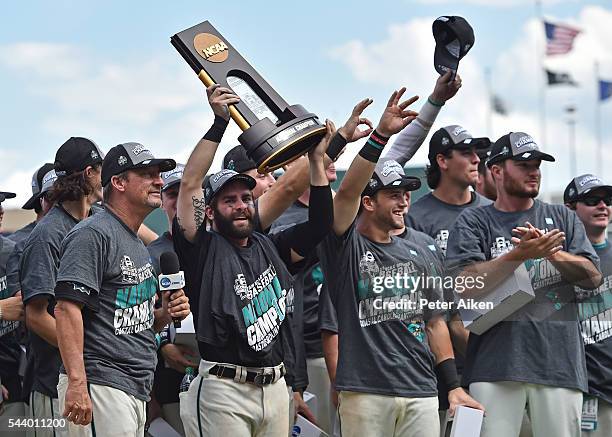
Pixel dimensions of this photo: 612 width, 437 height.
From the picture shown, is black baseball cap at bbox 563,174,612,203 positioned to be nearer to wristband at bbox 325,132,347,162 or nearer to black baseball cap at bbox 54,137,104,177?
wristband at bbox 325,132,347,162

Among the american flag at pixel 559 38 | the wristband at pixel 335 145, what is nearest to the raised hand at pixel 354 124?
the wristband at pixel 335 145

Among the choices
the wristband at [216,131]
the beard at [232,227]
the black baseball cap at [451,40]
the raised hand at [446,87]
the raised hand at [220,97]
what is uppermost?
the black baseball cap at [451,40]

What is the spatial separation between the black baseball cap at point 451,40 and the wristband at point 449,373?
1897 mm

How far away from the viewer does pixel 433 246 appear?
6812 millimetres

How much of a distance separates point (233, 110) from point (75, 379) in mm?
1567

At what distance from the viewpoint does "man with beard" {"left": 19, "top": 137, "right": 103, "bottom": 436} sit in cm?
589

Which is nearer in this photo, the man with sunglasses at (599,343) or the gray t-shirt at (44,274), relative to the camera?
the gray t-shirt at (44,274)

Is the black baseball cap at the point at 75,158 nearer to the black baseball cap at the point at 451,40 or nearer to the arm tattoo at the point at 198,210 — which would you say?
the arm tattoo at the point at 198,210

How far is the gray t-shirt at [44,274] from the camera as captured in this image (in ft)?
19.3

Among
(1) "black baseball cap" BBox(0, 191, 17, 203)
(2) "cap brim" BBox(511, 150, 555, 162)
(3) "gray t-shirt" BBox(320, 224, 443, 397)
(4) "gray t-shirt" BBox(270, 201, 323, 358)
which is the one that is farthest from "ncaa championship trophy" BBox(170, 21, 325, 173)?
(1) "black baseball cap" BBox(0, 191, 17, 203)

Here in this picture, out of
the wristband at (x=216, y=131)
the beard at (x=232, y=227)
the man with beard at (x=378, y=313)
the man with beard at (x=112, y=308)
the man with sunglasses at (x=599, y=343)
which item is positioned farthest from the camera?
the man with sunglasses at (x=599, y=343)

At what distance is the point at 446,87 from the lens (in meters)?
6.79

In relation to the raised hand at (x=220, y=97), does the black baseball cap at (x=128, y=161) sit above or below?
below

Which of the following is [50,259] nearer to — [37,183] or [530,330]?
[37,183]
